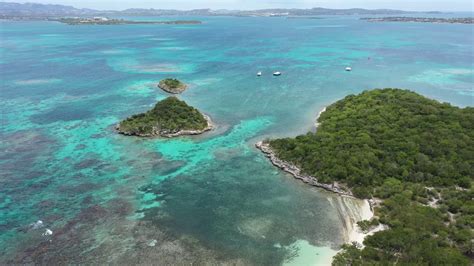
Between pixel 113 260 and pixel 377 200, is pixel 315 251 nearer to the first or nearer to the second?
pixel 377 200

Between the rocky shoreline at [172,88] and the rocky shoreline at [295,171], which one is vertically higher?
the rocky shoreline at [172,88]

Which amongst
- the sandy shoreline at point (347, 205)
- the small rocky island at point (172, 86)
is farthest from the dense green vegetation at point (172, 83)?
the sandy shoreline at point (347, 205)

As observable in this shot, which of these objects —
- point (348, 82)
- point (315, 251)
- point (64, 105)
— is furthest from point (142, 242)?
point (348, 82)

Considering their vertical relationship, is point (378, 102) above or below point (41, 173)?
above

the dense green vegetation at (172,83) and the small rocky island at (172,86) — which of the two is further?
the dense green vegetation at (172,83)

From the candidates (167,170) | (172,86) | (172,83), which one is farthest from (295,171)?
(172,83)

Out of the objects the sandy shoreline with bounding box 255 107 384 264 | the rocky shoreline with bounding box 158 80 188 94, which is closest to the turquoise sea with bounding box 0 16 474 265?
the sandy shoreline with bounding box 255 107 384 264

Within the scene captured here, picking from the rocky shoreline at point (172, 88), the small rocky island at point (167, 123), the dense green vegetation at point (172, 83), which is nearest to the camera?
the small rocky island at point (167, 123)

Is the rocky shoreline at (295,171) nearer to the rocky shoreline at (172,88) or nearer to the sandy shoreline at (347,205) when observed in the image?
the sandy shoreline at (347,205)
